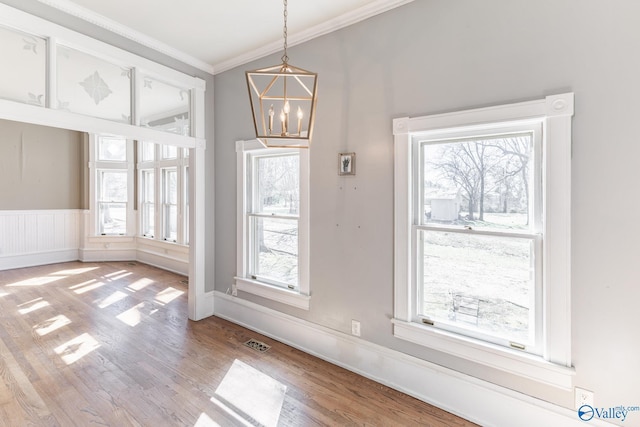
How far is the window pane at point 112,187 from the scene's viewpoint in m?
6.63

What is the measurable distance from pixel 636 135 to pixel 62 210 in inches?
350

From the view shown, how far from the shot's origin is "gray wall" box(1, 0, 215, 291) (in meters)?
2.33

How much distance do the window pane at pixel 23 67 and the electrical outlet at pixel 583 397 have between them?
4166 millimetres

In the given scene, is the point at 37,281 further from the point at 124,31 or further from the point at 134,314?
the point at 124,31

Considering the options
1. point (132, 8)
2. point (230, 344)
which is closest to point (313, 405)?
point (230, 344)

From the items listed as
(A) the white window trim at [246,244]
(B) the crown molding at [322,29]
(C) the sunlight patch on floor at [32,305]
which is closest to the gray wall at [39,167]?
(C) the sunlight patch on floor at [32,305]

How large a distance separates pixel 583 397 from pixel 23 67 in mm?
4365

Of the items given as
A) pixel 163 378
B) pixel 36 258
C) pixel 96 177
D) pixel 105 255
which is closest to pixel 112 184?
pixel 96 177

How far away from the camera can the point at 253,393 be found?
90.0 inches

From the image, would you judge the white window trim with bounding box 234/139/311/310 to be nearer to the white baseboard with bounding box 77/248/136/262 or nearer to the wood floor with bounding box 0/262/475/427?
the wood floor with bounding box 0/262/475/427

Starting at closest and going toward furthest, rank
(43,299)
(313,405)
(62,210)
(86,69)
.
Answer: (313,405)
(86,69)
(43,299)
(62,210)

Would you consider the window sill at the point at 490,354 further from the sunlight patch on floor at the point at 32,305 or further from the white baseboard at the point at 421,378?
the sunlight patch on floor at the point at 32,305

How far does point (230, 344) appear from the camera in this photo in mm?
3037

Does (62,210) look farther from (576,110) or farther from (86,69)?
(576,110)
